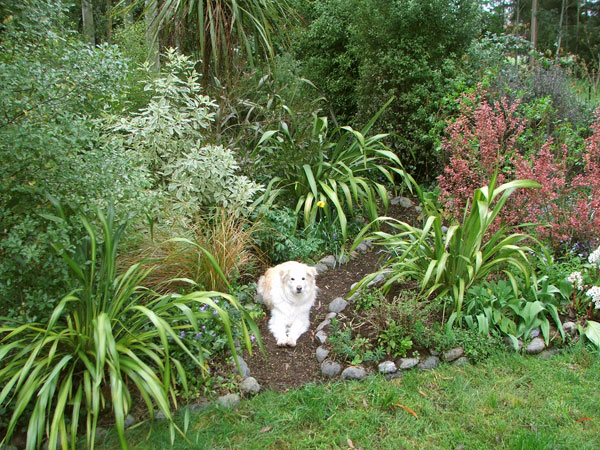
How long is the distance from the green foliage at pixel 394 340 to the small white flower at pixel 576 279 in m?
1.44

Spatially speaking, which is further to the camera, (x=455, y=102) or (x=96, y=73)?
(x=455, y=102)

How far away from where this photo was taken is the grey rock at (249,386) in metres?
3.32

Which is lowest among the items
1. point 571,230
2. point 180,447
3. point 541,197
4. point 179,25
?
point 180,447

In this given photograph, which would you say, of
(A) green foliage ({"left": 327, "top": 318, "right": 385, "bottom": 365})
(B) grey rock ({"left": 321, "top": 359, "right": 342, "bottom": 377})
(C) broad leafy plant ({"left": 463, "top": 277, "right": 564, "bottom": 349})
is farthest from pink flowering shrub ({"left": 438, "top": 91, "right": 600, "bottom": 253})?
(B) grey rock ({"left": 321, "top": 359, "right": 342, "bottom": 377})

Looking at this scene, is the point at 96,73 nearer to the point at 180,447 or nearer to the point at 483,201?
the point at 180,447

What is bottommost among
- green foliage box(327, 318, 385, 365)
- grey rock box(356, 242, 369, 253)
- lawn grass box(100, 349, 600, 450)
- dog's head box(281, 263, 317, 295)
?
lawn grass box(100, 349, 600, 450)

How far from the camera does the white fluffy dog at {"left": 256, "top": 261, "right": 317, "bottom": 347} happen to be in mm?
3922

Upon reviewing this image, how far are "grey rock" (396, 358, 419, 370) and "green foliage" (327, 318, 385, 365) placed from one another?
0.13 meters

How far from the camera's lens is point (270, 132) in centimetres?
Answer: 535

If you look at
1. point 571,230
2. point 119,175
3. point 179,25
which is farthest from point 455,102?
point 119,175

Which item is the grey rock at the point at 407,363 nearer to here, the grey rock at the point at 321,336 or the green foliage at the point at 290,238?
the grey rock at the point at 321,336

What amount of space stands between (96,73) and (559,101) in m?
5.80

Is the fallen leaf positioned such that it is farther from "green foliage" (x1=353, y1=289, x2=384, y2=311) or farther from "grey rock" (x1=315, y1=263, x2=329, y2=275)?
"grey rock" (x1=315, y1=263, x2=329, y2=275)

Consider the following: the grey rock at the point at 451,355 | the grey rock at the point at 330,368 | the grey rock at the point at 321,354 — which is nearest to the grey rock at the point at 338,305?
the grey rock at the point at 321,354
